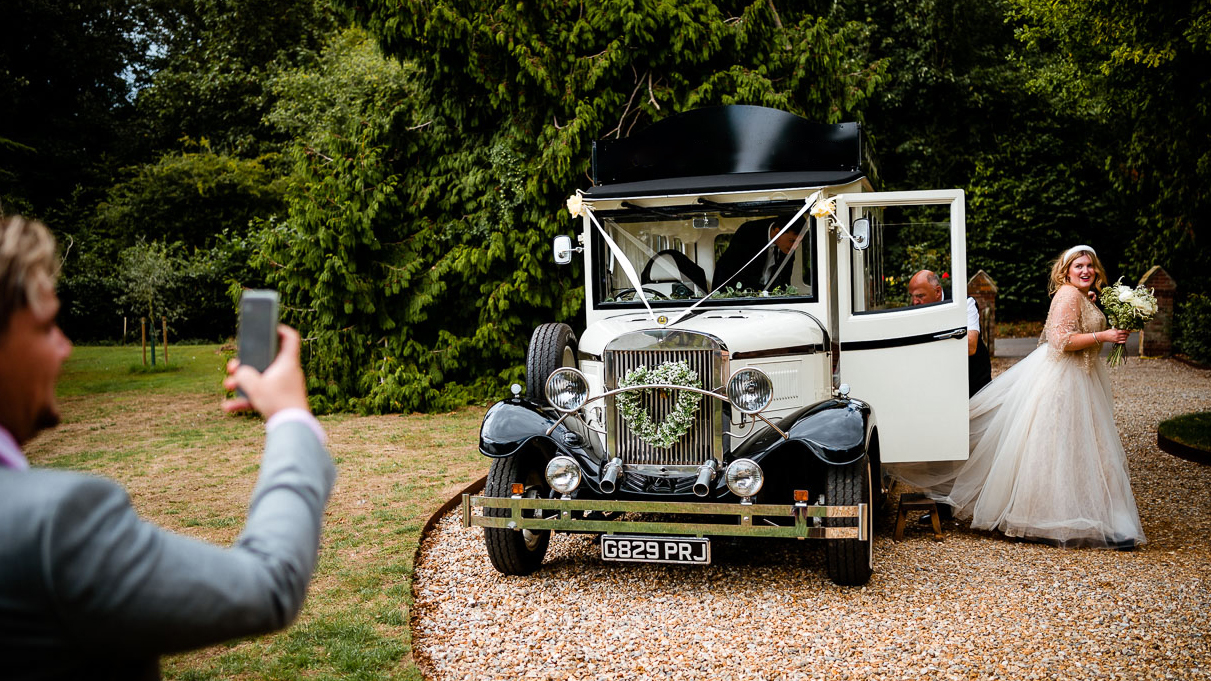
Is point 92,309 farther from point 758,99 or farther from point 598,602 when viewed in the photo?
point 598,602

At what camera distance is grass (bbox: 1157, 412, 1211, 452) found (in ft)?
30.5

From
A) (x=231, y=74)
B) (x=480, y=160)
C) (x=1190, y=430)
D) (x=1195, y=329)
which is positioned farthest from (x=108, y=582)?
(x=231, y=74)

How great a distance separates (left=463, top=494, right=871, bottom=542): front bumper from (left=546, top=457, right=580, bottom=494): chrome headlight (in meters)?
0.12

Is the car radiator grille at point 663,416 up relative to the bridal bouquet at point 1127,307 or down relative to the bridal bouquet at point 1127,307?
down

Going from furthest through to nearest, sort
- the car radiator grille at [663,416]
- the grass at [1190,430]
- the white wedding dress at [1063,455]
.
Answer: the grass at [1190,430] < the white wedding dress at [1063,455] < the car radiator grille at [663,416]

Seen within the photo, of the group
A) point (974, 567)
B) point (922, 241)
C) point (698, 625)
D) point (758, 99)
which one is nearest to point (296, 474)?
point (698, 625)

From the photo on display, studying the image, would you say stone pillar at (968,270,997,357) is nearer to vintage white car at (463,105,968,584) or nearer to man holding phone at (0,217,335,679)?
vintage white car at (463,105,968,584)

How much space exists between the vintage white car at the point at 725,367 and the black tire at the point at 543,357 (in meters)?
0.02

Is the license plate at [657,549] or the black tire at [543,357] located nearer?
the license plate at [657,549]

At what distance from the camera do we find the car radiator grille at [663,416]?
220 inches

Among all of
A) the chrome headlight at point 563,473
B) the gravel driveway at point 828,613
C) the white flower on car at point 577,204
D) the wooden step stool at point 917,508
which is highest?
the white flower on car at point 577,204

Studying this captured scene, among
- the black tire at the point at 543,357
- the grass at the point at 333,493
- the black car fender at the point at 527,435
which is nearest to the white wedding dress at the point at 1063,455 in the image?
the black car fender at the point at 527,435

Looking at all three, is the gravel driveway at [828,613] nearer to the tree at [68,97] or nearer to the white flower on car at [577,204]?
the white flower on car at [577,204]

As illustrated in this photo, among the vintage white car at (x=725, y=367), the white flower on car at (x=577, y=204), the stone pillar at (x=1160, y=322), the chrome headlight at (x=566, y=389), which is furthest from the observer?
the stone pillar at (x=1160, y=322)
